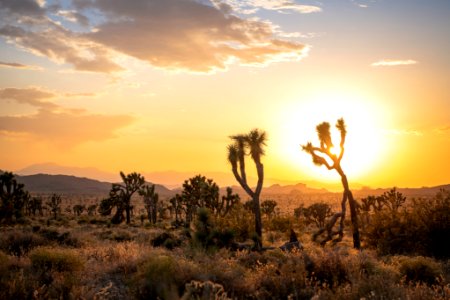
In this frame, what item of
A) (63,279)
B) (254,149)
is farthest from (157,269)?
(254,149)

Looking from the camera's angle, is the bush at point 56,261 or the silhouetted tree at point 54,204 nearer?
the bush at point 56,261

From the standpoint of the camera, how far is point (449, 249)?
14828 millimetres

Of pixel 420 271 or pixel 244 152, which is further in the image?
pixel 244 152

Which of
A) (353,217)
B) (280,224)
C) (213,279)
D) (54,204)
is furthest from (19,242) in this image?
(54,204)

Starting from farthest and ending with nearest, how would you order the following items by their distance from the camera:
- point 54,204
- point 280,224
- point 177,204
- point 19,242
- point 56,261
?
point 54,204 < point 177,204 < point 280,224 < point 19,242 < point 56,261

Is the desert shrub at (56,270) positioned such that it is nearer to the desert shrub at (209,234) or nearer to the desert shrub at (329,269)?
the desert shrub at (329,269)

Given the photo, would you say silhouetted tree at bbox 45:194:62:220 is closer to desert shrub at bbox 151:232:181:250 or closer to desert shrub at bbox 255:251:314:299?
desert shrub at bbox 151:232:181:250

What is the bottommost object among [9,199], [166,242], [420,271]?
[166,242]

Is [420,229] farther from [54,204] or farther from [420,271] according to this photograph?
[54,204]

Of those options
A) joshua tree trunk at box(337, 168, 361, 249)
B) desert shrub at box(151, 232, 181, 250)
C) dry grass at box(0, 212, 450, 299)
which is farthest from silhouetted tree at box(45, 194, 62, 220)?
dry grass at box(0, 212, 450, 299)

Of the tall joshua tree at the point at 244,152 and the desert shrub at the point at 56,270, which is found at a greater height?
the tall joshua tree at the point at 244,152

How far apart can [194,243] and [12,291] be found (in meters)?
10.7

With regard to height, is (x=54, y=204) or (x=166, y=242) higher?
(x=166, y=242)

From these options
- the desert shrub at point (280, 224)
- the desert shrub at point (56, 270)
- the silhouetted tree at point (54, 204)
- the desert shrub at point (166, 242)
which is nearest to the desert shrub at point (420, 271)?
the desert shrub at point (56, 270)
